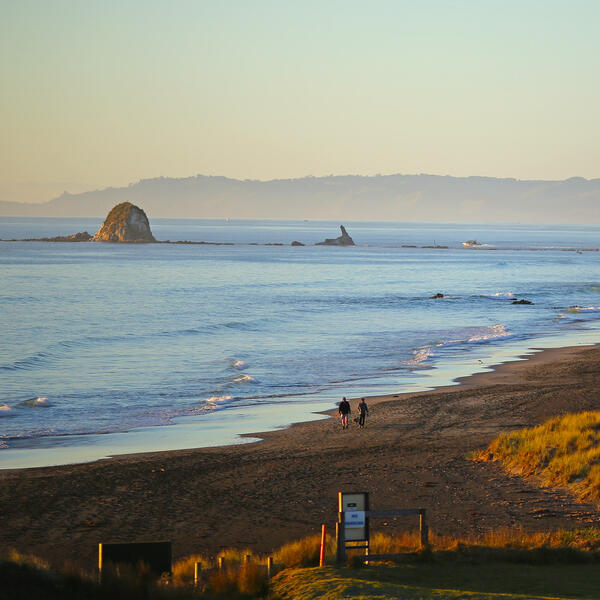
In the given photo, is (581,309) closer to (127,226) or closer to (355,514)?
(355,514)

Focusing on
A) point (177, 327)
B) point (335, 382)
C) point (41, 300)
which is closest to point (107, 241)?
point (41, 300)

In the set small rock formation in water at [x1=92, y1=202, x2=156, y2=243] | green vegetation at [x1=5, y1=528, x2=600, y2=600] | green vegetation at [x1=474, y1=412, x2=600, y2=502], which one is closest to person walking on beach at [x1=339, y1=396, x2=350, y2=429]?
green vegetation at [x1=474, y1=412, x2=600, y2=502]

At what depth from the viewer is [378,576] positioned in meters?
10.9

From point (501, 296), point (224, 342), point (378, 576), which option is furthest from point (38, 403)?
point (501, 296)

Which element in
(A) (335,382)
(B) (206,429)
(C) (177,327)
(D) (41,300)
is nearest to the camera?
(B) (206,429)

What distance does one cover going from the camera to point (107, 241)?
197750 millimetres

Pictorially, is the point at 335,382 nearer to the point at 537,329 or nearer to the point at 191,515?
the point at 191,515

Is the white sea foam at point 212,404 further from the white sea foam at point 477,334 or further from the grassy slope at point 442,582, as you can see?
the white sea foam at point 477,334

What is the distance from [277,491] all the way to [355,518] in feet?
21.2

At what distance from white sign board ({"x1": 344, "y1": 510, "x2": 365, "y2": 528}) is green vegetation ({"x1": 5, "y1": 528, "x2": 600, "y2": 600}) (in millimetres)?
506

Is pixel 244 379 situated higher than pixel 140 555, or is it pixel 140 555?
pixel 140 555

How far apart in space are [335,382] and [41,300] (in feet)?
140

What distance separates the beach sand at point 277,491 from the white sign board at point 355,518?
317 centimetres

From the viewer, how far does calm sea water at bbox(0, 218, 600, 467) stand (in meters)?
26.1
